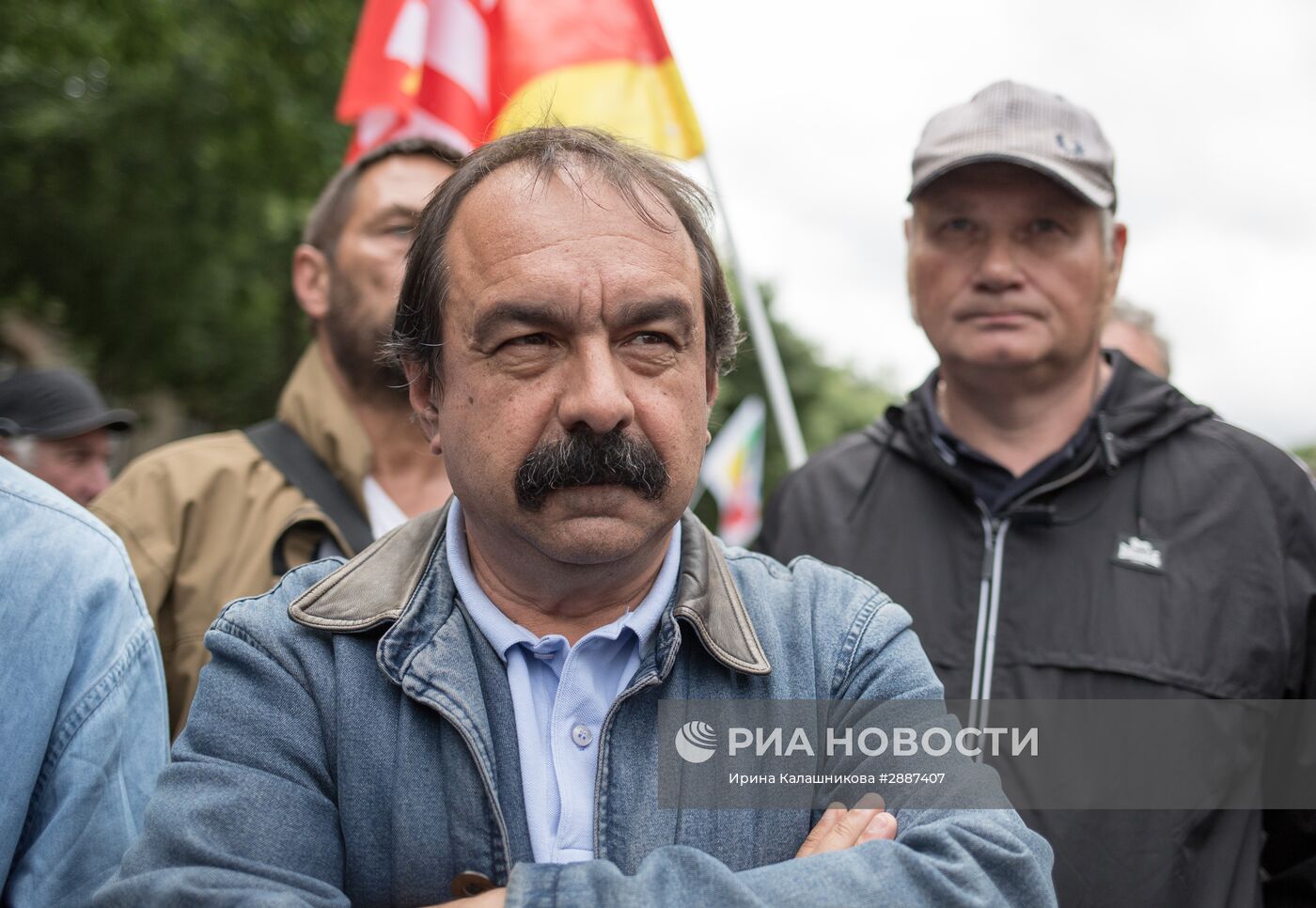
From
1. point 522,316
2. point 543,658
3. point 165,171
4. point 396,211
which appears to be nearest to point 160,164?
point 165,171

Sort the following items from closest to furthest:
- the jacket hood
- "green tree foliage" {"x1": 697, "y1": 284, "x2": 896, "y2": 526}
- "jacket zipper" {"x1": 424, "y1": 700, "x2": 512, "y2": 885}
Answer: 1. "jacket zipper" {"x1": 424, "y1": 700, "x2": 512, "y2": 885}
2. the jacket hood
3. "green tree foliage" {"x1": 697, "y1": 284, "x2": 896, "y2": 526}

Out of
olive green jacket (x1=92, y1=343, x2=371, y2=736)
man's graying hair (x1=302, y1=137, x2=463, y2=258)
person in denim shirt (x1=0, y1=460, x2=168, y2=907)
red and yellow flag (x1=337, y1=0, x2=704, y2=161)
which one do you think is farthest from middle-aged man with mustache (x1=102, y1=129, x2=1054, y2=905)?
red and yellow flag (x1=337, y1=0, x2=704, y2=161)

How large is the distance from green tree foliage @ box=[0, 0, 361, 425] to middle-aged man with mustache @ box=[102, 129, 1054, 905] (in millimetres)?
9002

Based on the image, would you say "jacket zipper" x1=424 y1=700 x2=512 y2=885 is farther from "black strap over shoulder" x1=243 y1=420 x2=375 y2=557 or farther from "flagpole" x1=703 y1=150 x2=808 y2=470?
"flagpole" x1=703 y1=150 x2=808 y2=470

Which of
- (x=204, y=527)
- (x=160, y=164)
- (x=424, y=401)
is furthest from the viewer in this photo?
(x=160, y=164)

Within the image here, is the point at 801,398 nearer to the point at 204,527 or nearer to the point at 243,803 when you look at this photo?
the point at 204,527

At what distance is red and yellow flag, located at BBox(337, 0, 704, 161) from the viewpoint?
423 centimetres

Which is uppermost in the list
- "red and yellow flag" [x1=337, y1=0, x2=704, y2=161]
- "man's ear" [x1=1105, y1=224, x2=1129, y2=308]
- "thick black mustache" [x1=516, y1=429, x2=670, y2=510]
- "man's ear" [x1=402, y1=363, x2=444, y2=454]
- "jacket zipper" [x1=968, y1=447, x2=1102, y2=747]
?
"red and yellow flag" [x1=337, y1=0, x2=704, y2=161]

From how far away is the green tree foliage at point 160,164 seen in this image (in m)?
10.1

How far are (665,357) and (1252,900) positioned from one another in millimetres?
1612

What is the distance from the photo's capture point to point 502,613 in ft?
6.26

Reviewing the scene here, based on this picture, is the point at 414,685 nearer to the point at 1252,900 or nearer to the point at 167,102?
the point at 1252,900

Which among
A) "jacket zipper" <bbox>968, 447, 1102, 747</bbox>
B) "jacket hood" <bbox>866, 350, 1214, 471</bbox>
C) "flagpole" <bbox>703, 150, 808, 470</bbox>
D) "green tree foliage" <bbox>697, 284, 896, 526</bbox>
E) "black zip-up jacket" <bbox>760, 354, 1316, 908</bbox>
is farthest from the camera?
"green tree foliage" <bbox>697, 284, 896, 526</bbox>
